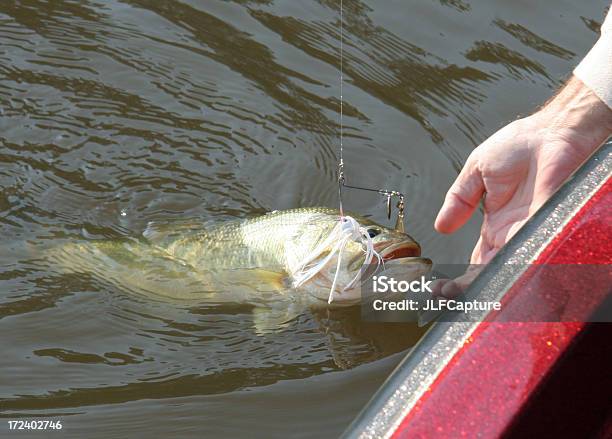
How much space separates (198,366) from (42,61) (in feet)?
9.04

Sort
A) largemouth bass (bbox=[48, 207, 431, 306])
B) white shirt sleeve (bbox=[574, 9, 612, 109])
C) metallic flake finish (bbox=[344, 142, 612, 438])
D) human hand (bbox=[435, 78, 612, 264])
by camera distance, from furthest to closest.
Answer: largemouth bass (bbox=[48, 207, 431, 306]), human hand (bbox=[435, 78, 612, 264]), white shirt sleeve (bbox=[574, 9, 612, 109]), metallic flake finish (bbox=[344, 142, 612, 438])

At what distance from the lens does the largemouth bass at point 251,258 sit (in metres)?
3.36

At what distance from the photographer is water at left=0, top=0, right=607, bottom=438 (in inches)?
125

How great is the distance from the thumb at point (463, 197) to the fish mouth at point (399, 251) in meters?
0.14

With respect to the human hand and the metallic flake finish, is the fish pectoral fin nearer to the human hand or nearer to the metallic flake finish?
the human hand

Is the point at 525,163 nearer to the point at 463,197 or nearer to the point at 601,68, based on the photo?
the point at 463,197

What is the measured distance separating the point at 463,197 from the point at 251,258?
94 cm

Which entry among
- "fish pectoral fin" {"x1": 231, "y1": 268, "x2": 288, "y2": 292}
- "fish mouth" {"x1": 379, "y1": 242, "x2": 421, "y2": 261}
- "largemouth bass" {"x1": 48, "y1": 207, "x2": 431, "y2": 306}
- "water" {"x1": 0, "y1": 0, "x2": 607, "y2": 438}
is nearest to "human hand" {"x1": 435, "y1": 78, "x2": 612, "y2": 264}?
"fish mouth" {"x1": 379, "y1": 242, "x2": 421, "y2": 261}

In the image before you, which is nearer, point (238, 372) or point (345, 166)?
point (238, 372)

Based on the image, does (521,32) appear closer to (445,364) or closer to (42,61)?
(42,61)

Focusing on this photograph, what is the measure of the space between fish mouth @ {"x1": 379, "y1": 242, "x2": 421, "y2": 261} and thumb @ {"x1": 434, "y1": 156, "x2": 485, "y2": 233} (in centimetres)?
14

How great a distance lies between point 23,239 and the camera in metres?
3.95

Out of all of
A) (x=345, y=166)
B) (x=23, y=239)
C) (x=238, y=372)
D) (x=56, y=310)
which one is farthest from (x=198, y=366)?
(x=345, y=166)

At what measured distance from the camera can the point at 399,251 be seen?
330 cm
